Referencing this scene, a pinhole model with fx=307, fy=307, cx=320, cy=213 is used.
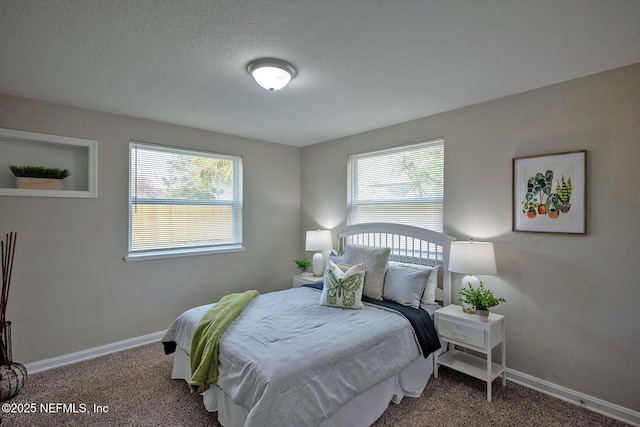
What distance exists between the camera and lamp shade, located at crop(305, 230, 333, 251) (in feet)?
13.5

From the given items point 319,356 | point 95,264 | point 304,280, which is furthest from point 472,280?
point 95,264

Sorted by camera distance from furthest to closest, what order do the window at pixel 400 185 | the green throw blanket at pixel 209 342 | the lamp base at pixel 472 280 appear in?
the window at pixel 400 185 → the lamp base at pixel 472 280 → the green throw blanket at pixel 209 342

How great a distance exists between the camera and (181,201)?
3.85m

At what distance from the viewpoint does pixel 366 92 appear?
8.96 ft

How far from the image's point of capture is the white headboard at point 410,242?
310 centimetres

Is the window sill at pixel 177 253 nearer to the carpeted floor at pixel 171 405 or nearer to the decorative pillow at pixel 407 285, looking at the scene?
the carpeted floor at pixel 171 405

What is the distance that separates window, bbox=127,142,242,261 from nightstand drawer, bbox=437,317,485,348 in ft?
9.04

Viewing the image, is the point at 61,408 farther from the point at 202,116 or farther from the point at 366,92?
the point at 366,92

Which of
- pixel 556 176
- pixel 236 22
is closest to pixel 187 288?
pixel 236 22

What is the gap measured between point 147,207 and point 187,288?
1.09 m

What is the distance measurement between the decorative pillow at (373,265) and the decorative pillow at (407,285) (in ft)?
0.25

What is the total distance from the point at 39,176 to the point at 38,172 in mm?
37

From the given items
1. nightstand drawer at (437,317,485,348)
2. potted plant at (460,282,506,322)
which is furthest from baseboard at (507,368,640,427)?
potted plant at (460,282,506,322)

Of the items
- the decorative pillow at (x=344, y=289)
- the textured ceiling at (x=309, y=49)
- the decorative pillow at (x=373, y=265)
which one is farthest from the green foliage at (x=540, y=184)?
the decorative pillow at (x=344, y=289)
